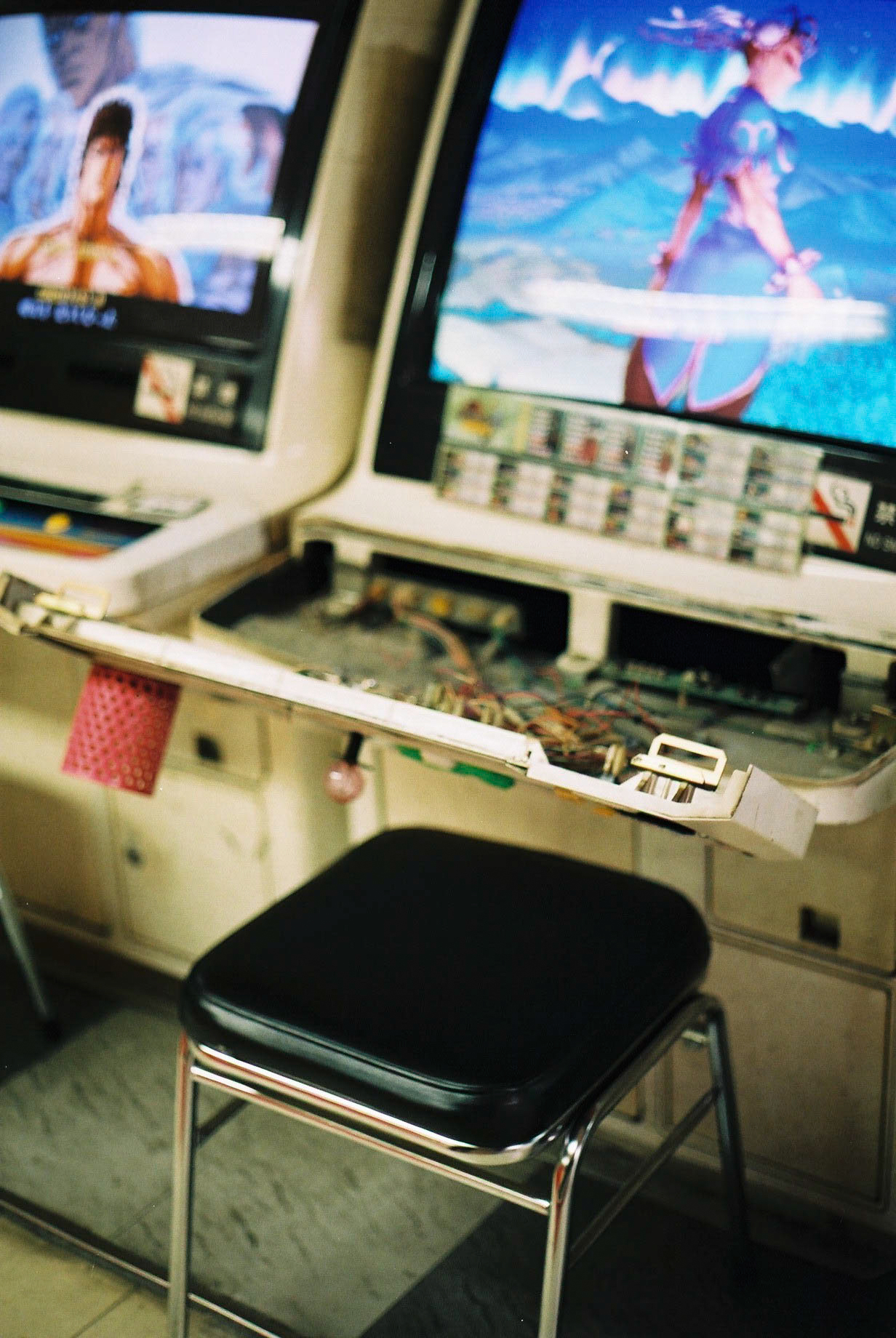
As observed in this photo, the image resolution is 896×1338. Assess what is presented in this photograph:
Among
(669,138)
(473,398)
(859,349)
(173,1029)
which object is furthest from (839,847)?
(173,1029)

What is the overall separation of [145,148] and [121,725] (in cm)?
86

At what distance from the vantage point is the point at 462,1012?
4.35 feet

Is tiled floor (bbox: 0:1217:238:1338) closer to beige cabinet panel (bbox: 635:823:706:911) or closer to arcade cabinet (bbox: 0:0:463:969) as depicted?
arcade cabinet (bbox: 0:0:463:969)

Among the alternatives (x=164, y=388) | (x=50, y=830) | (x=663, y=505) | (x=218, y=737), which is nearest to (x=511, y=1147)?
(x=663, y=505)

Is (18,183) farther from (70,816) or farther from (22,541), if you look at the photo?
(70,816)

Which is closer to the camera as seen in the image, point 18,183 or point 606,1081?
point 606,1081

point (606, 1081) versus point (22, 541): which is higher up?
point (22, 541)

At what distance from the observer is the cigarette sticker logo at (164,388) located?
1.96 meters

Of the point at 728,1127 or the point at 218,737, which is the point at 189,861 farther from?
the point at 728,1127

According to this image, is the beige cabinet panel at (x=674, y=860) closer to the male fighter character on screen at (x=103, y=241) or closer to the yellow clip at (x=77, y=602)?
the yellow clip at (x=77, y=602)

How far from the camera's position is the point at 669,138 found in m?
1.65

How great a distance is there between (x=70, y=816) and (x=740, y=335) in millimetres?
1364

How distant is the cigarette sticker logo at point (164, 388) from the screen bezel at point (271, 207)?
26 mm

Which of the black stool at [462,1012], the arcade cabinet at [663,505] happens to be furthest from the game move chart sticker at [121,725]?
the black stool at [462,1012]
